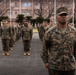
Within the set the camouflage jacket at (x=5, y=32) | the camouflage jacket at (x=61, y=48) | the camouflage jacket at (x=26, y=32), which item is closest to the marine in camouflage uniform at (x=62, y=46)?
the camouflage jacket at (x=61, y=48)

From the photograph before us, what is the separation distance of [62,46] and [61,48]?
4 centimetres

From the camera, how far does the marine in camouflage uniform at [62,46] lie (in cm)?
507

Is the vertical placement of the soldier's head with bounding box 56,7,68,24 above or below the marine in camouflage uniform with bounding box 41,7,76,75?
above

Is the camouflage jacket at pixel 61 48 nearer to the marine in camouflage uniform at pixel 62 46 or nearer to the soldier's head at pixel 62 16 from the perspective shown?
the marine in camouflage uniform at pixel 62 46

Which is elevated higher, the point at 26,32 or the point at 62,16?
the point at 62,16

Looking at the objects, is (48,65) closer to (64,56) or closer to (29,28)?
(64,56)

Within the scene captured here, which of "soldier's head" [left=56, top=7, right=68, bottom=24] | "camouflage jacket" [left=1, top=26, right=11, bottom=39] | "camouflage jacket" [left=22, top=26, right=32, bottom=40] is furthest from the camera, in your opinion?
"camouflage jacket" [left=22, top=26, right=32, bottom=40]

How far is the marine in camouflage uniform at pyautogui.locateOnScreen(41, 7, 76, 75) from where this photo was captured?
16.6ft

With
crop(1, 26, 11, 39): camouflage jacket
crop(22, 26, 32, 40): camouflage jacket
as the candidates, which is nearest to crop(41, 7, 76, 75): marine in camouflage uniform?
crop(1, 26, 11, 39): camouflage jacket

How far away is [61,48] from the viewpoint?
509 centimetres

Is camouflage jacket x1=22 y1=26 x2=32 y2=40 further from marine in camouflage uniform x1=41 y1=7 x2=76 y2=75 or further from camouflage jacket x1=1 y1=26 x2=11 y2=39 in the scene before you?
marine in camouflage uniform x1=41 y1=7 x2=76 y2=75

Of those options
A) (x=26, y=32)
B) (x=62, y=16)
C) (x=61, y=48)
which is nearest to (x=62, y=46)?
(x=61, y=48)

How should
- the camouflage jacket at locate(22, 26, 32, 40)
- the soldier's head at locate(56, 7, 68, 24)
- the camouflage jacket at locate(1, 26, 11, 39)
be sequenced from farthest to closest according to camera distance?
the camouflage jacket at locate(22, 26, 32, 40) < the camouflage jacket at locate(1, 26, 11, 39) < the soldier's head at locate(56, 7, 68, 24)

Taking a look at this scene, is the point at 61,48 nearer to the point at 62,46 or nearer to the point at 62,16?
the point at 62,46
